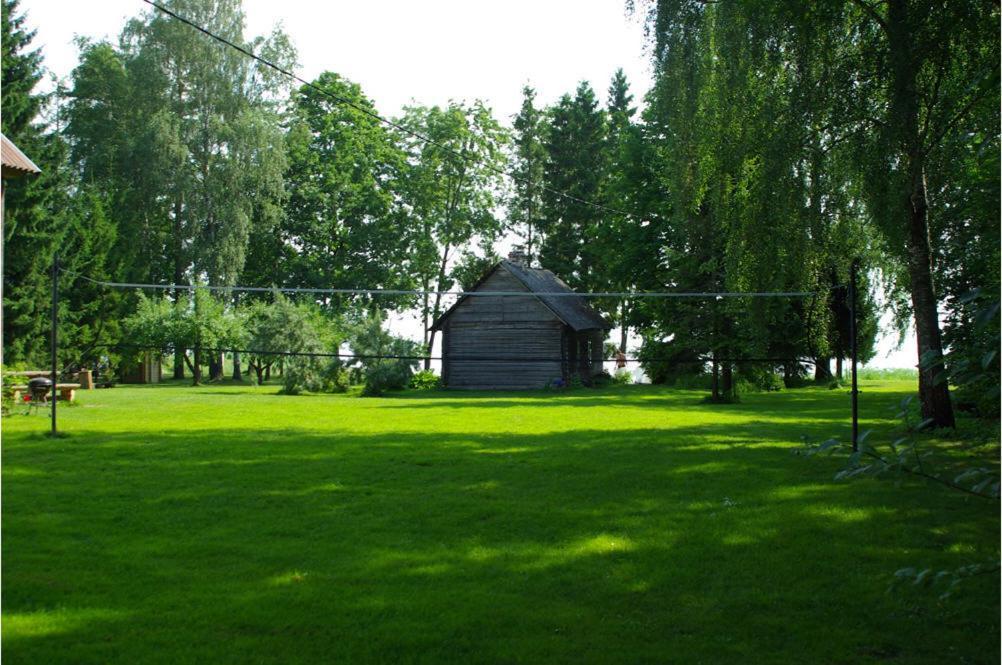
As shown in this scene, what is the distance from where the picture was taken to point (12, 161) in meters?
19.8

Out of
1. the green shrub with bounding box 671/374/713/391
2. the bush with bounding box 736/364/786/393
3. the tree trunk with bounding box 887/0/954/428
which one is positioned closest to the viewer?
the tree trunk with bounding box 887/0/954/428

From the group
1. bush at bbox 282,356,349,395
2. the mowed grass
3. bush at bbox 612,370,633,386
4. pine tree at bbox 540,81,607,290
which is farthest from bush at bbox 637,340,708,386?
the mowed grass

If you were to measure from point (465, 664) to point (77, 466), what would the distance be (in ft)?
30.4

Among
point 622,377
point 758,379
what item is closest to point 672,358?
point 758,379

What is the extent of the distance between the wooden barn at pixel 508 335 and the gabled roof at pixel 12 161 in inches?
736

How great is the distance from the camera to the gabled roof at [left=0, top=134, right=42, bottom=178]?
19641 millimetres

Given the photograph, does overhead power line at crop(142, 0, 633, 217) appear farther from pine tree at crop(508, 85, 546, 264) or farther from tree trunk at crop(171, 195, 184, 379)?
tree trunk at crop(171, 195, 184, 379)

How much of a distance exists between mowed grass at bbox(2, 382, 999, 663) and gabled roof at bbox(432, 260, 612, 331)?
21460mm

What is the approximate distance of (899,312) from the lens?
74.7 ft

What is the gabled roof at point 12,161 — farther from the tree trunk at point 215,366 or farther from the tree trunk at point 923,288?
the tree trunk at point 215,366

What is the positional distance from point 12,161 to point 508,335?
20230 mm

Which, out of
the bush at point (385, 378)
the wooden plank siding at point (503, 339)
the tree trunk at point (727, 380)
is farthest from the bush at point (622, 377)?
the tree trunk at point (727, 380)

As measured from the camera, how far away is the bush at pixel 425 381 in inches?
1459

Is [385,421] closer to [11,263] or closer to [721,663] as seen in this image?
[721,663]
